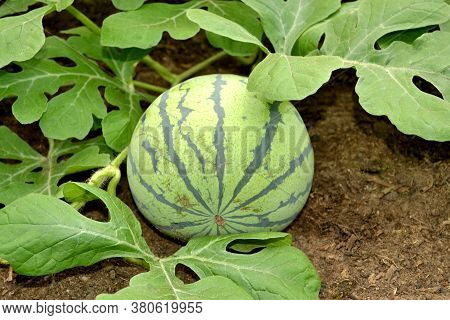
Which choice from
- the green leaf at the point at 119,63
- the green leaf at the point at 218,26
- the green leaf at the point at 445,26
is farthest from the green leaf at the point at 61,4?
the green leaf at the point at 445,26

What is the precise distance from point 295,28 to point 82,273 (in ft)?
4.27

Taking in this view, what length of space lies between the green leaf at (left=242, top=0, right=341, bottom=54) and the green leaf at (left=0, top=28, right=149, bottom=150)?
2.17ft

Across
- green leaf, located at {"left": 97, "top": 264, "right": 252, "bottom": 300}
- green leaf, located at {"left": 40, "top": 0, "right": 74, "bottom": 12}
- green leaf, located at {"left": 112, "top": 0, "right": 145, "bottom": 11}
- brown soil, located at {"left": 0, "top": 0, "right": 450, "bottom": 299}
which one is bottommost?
brown soil, located at {"left": 0, "top": 0, "right": 450, "bottom": 299}

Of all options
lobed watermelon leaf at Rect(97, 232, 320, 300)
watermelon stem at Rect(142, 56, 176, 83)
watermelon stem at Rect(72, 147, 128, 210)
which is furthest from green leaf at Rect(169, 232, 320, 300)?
watermelon stem at Rect(142, 56, 176, 83)

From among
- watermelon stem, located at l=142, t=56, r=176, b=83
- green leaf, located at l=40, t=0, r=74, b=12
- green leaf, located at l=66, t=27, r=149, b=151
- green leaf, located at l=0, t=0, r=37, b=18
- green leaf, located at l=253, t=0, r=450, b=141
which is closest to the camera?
green leaf, located at l=253, t=0, r=450, b=141

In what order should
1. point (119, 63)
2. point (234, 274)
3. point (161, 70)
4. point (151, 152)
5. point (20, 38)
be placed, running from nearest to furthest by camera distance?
point (234, 274)
point (151, 152)
point (20, 38)
point (119, 63)
point (161, 70)

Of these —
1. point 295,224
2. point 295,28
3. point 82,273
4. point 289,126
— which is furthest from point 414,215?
point 82,273

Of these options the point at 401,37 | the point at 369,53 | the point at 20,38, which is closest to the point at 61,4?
the point at 20,38

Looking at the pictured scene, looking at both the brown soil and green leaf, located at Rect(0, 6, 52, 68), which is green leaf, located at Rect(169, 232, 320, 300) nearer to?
the brown soil

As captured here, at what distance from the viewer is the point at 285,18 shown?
2842mm

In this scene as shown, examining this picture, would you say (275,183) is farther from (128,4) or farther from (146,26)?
(128,4)

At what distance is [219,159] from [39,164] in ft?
3.40

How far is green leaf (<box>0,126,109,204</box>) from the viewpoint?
2861mm

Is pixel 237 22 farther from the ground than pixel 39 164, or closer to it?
farther from the ground
